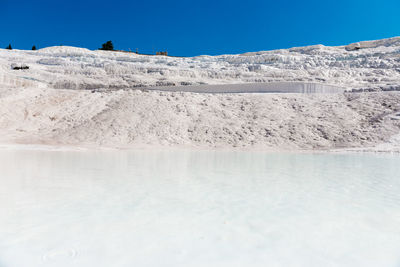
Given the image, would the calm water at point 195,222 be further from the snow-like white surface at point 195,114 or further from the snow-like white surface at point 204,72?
the snow-like white surface at point 204,72

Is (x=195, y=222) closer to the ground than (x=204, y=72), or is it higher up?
closer to the ground

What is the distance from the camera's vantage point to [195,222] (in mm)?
3994

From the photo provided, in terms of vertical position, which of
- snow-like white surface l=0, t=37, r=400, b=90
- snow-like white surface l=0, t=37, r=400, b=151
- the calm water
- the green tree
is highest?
the green tree

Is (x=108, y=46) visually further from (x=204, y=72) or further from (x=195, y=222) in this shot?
(x=195, y=222)

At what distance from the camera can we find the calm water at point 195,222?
3045 millimetres

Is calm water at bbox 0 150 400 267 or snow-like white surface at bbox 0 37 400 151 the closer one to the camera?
calm water at bbox 0 150 400 267

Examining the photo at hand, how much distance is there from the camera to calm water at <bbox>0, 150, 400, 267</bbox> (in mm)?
3045

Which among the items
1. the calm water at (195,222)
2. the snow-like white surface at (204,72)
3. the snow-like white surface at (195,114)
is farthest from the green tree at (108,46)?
the calm water at (195,222)

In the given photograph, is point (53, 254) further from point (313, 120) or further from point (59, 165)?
point (313, 120)

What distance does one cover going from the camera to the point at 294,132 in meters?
18.6

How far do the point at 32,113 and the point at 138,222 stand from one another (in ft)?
66.2

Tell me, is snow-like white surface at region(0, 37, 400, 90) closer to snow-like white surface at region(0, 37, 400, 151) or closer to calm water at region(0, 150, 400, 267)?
snow-like white surface at region(0, 37, 400, 151)

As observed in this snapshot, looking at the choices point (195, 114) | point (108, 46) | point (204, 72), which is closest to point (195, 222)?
point (195, 114)

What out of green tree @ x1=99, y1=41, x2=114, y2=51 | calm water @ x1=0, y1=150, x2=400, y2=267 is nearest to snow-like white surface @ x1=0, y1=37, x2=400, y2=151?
calm water @ x1=0, y1=150, x2=400, y2=267
